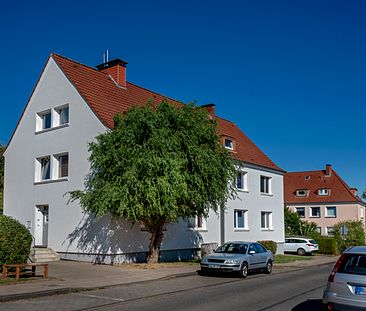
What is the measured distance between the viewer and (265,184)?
3438cm

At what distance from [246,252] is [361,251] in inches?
410

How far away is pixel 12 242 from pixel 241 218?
1833 cm

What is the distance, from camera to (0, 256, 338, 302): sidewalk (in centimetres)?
1291

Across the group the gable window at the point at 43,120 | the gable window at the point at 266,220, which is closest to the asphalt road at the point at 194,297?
the gable window at the point at 43,120

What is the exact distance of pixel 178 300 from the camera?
40.3 ft

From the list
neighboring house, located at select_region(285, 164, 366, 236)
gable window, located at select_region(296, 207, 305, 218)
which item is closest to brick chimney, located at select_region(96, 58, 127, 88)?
neighboring house, located at select_region(285, 164, 366, 236)

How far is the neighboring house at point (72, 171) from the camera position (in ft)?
73.2

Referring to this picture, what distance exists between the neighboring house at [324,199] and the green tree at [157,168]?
3876 cm

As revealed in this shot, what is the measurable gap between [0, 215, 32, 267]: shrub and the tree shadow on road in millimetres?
9418

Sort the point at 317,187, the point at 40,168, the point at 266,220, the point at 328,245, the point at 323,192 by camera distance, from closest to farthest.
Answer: the point at 40,168
the point at 266,220
the point at 328,245
the point at 323,192
the point at 317,187

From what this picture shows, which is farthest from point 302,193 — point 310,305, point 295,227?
point 310,305

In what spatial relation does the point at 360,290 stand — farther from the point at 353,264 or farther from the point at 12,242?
the point at 12,242

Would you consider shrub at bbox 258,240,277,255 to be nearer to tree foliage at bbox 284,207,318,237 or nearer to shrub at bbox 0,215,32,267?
tree foliage at bbox 284,207,318,237

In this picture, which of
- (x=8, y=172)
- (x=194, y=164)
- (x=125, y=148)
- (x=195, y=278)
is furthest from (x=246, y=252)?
(x=8, y=172)
